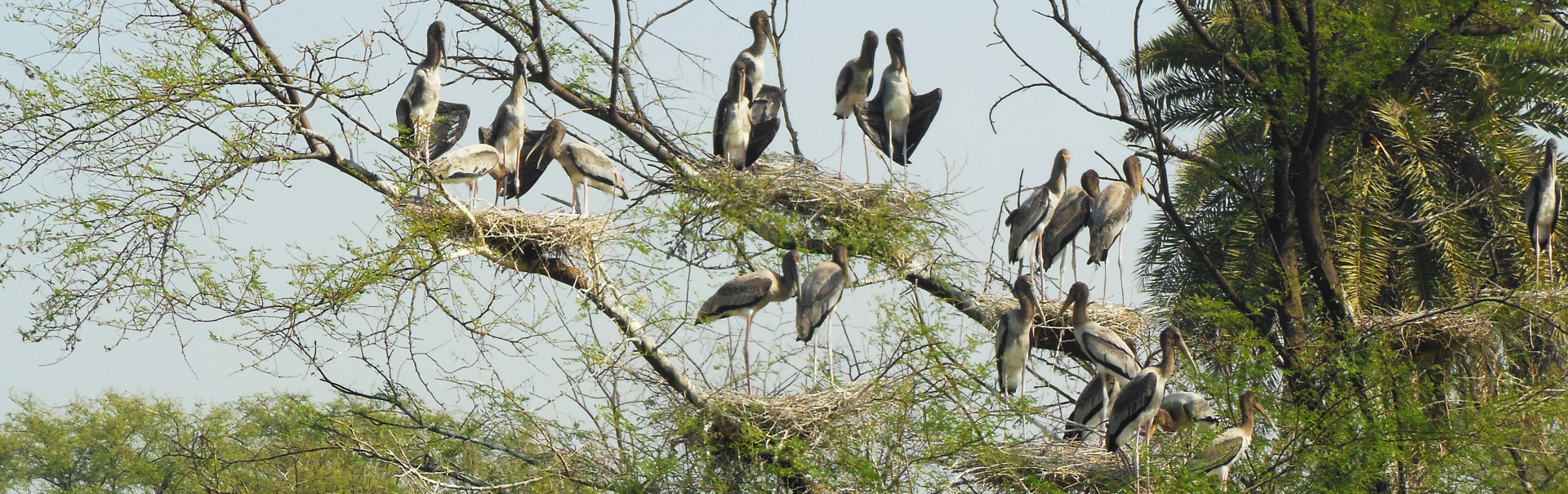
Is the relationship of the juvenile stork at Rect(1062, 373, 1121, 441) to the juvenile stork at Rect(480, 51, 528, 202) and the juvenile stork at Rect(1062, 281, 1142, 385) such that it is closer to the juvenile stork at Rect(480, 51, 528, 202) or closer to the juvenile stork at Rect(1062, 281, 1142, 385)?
the juvenile stork at Rect(1062, 281, 1142, 385)

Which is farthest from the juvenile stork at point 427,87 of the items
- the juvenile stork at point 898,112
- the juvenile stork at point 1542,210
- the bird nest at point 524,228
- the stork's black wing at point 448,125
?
the juvenile stork at point 1542,210

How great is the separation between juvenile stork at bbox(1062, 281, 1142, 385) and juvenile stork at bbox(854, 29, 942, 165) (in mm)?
2451

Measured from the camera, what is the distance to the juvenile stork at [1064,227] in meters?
11.0

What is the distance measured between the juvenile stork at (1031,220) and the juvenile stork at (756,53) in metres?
2.31

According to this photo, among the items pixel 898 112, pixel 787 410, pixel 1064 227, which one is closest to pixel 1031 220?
pixel 1064 227

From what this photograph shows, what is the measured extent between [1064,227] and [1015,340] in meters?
1.90

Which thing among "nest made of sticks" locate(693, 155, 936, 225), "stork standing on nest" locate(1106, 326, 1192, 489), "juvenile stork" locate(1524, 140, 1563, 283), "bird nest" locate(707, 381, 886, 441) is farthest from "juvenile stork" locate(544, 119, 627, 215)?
"juvenile stork" locate(1524, 140, 1563, 283)

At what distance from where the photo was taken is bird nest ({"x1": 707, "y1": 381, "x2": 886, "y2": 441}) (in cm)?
793

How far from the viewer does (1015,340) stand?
941 centimetres

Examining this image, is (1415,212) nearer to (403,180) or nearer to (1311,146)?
(1311,146)

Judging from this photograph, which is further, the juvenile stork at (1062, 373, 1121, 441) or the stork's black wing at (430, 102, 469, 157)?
the stork's black wing at (430, 102, 469, 157)

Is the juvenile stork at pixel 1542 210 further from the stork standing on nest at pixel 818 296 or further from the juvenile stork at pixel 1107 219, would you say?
the stork standing on nest at pixel 818 296

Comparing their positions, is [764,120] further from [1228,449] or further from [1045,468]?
[1228,449]

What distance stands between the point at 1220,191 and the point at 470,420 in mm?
11550
